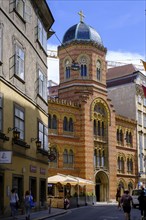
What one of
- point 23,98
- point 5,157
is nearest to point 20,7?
point 23,98

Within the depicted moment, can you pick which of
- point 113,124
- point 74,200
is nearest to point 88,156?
point 113,124

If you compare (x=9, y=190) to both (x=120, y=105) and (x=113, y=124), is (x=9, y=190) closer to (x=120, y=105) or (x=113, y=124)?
(x=113, y=124)

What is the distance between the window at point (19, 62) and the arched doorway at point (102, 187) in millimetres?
34706

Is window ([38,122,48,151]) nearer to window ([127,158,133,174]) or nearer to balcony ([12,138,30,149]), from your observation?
balcony ([12,138,30,149])

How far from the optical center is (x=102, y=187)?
5950cm

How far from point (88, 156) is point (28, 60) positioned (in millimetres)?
29987

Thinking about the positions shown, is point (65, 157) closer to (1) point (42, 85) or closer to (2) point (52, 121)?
(2) point (52, 121)

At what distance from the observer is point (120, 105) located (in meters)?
70.7

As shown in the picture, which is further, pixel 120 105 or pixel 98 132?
pixel 120 105

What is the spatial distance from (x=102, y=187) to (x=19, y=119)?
119 feet

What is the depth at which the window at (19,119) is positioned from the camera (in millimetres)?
24562

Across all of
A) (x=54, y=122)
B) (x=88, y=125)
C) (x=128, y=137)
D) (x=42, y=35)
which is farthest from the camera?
(x=128, y=137)

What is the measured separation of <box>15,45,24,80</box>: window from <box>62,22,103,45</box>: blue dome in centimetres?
3493

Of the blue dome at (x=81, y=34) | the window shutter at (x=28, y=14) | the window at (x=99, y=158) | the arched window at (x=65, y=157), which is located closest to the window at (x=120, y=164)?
the window at (x=99, y=158)
